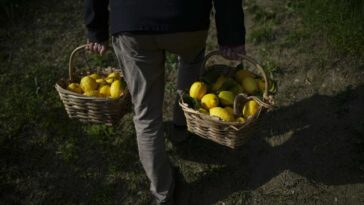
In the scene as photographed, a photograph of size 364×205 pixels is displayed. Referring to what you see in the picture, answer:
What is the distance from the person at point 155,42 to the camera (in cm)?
216

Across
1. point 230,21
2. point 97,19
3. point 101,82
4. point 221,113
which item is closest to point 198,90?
point 221,113

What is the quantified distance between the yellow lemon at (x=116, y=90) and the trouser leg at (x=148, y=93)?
25cm

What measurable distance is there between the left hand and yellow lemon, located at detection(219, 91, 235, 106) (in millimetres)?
213

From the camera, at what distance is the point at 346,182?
302 cm

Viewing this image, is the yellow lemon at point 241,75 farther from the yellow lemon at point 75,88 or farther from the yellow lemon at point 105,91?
the yellow lemon at point 75,88

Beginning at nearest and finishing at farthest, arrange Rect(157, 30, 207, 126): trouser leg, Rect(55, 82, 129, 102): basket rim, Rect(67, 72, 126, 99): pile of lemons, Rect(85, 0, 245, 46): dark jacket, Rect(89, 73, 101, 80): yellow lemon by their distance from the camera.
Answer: Rect(85, 0, 245, 46): dark jacket → Rect(157, 30, 207, 126): trouser leg → Rect(55, 82, 129, 102): basket rim → Rect(67, 72, 126, 99): pile of lemons → Rect(89, 73, 101, 80): yellow lemon

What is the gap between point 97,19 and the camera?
249cm

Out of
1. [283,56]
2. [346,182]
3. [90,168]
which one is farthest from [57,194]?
[283,56]

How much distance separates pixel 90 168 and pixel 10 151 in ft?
2.10

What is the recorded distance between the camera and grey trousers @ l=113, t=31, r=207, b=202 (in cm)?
230

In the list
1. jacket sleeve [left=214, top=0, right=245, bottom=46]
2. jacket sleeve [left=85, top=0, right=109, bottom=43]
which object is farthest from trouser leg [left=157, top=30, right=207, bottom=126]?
jacket sleeve [left=85, top=0, right=109, bottom=43]

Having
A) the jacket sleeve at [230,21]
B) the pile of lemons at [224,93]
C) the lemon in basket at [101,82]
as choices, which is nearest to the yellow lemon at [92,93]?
the lemon in basket at [101,82]

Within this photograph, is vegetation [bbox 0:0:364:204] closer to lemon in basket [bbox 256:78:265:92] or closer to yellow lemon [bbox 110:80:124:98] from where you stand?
yellow lemon [bbox 110:80:124:98]

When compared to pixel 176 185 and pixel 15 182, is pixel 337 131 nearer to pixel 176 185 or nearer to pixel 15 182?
pixel 176 185
